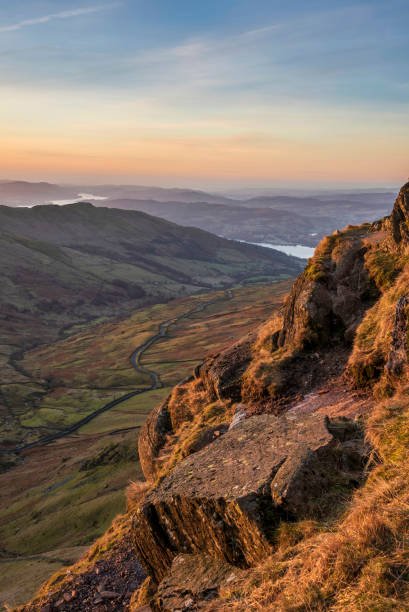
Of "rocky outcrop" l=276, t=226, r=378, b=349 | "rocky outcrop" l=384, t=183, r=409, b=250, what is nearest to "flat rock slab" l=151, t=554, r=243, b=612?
"rocky outcrop" l=276, t=226, r=378, b=349

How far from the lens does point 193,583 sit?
8461 mm

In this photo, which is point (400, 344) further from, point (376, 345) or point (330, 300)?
point (330, 300)

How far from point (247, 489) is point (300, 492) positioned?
1128mm

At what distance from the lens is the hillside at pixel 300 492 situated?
20.5ft

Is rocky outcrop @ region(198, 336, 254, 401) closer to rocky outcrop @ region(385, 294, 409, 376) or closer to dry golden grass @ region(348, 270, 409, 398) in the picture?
dry golden grass @ region(348, 270, 409, 398)

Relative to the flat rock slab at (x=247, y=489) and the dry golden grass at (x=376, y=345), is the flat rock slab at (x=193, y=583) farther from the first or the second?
the dry golden grass at (x=376, y=345)

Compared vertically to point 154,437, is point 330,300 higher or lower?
higher

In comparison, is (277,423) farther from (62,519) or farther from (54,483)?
(54,483)

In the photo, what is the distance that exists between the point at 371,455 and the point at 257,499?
8.98 feet

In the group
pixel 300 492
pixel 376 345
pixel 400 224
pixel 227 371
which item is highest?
pixel 400 224

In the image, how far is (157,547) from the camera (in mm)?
10586

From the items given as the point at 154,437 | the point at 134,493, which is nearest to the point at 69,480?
the point at 154,437

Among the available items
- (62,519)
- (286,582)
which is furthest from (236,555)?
(62,519)

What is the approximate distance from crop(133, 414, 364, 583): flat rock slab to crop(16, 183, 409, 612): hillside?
0.03 m
